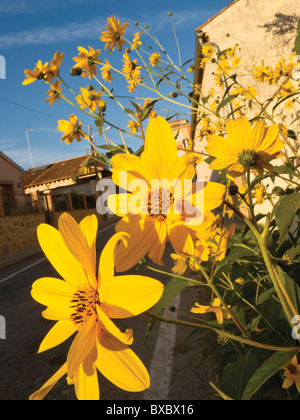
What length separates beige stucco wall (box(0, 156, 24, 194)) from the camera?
53.3 ft

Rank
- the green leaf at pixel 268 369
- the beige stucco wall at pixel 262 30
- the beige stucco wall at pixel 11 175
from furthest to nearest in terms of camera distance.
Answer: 1. the beige stucco wall at pixel 11 175
2. the beige stucco wall at pixel 262 30
3. the green leaf at pixel 268 369

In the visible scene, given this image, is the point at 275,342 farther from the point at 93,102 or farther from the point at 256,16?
the point at 256,16

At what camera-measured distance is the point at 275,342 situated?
0.93 metres

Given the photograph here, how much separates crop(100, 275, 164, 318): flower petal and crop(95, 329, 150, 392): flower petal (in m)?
0.04

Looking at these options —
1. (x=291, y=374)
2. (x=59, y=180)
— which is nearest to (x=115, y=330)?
(x=291, y=374)

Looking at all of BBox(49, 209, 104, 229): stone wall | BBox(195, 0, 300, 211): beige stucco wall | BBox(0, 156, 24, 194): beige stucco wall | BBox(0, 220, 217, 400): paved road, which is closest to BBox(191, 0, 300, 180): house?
BBox(195, 0, 300, 211): beige stucco wall

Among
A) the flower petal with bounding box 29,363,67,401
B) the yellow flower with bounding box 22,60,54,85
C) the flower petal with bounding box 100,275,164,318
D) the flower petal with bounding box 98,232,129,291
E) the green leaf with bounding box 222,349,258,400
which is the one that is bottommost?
the green leaf with bounding box 222,349,258,400

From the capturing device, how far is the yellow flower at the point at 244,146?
19.6 inches

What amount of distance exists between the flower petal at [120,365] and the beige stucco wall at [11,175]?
17388mm

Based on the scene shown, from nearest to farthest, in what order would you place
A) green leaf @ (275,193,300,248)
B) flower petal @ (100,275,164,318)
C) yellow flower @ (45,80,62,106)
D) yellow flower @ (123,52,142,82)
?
flower petal @ (100,275,164,318)
green leaf @ (275,193,300,248)
yellow flower @ (45,80,62,106)
yellow flower @ (123,52,142,82)

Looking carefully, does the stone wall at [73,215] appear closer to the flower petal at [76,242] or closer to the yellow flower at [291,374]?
the yellow flower at [291,374]

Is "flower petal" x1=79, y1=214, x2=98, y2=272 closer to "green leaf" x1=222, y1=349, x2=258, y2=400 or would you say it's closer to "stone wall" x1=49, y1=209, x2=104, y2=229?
"green leaf" x1=222, y1=349, x2=258, y2=400

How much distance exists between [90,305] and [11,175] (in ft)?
59.4

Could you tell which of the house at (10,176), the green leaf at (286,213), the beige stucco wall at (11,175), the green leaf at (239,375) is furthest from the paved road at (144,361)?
the beige stucco wall at (11,175)
